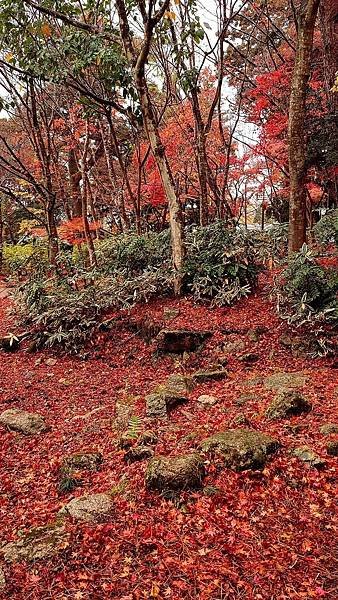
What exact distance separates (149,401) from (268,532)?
2342 mm

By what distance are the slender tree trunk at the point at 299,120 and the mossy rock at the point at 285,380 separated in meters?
2.40

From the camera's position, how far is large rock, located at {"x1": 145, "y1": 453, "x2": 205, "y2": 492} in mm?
3330

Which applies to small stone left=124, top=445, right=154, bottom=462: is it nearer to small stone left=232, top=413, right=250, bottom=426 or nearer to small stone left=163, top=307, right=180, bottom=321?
small stone left=232, top=413, right=250, bottom=426

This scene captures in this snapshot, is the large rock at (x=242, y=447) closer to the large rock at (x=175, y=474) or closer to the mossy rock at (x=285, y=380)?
the large rock at (x=175, y=474)

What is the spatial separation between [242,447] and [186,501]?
660mm

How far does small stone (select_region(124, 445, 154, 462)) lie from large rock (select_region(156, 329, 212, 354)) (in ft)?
8.92

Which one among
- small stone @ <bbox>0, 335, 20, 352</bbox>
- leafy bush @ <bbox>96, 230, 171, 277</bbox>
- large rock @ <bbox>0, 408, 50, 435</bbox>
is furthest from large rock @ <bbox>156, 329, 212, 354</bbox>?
small stone @ <bbox>0, 335, 20, 352</bbox>

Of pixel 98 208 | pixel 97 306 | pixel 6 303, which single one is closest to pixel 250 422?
pixel 97 306

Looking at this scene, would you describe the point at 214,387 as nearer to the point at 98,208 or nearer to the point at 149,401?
the point at 149,401

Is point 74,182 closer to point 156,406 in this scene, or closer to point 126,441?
point 156,406

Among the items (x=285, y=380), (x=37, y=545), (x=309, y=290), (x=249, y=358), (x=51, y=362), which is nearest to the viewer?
(x=37, y=545)

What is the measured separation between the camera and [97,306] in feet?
25.2

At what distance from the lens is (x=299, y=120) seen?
21.1ft

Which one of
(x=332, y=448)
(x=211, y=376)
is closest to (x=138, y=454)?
(x=332, y=448)
